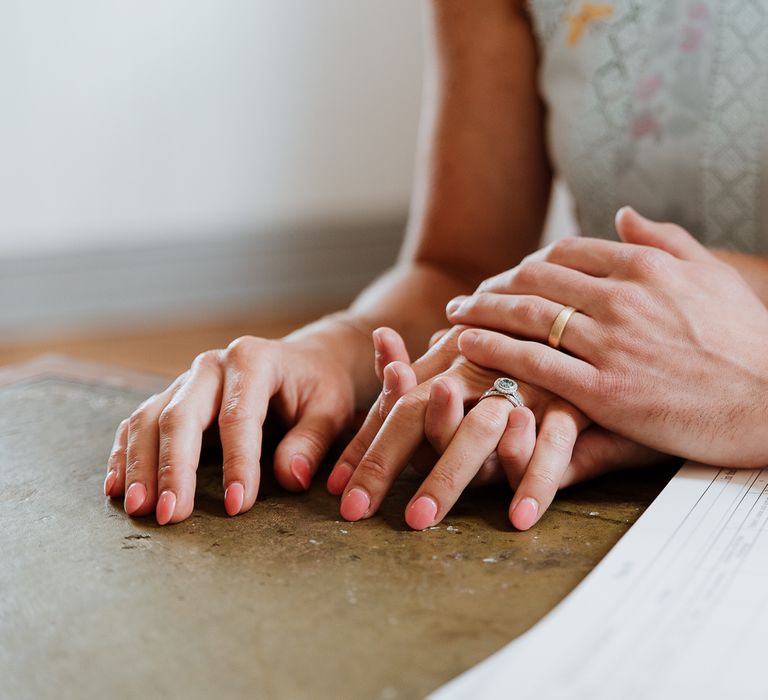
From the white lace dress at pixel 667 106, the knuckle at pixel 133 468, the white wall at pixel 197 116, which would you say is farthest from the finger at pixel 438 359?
the white wall at pixel 197 116

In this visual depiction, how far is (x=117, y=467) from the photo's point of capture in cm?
69

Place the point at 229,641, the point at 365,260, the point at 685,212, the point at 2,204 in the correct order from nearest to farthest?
the point at 229,641 < the point at 685,212 < the point at 2,204 < the point at 365,260

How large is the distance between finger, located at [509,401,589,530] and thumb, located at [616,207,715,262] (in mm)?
147

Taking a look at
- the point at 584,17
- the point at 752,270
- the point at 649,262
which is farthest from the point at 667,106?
the point at 649,262

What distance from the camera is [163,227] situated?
297cm

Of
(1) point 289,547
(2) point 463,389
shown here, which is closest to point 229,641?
(1) point 289,547

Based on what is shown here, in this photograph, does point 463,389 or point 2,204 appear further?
point 2,204

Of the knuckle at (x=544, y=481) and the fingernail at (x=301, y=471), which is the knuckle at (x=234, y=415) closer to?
the fingernail at (x=301, y=471)

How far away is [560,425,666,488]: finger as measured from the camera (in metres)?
0.67

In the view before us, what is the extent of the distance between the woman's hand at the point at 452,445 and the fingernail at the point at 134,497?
123mm

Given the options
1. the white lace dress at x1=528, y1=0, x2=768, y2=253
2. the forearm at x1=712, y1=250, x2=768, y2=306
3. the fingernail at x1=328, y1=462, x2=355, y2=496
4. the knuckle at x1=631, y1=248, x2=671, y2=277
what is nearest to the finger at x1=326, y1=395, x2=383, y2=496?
the fingernail at x1=328, y1=462, x2=355, y2=496

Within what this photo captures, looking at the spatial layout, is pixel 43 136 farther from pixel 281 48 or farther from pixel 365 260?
pixel 365 260

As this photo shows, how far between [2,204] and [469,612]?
2599 mm

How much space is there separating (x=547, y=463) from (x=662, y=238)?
21 cm
